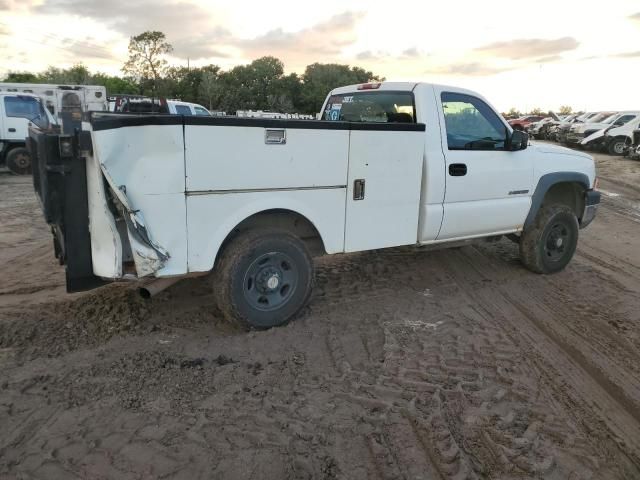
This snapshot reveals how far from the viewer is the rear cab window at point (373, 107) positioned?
5248 millimetres

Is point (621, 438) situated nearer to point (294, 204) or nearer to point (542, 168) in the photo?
point (294, 204)

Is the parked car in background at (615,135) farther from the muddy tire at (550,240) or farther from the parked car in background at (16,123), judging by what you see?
the parked car in background at (16,123)

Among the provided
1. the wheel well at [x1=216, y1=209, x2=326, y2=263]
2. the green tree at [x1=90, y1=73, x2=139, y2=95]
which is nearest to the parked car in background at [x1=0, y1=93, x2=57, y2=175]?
the wheel well at [x1=216, y1=209, x2=326, y2=263]

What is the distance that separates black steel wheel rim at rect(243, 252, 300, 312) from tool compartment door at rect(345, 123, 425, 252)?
596 millimetres

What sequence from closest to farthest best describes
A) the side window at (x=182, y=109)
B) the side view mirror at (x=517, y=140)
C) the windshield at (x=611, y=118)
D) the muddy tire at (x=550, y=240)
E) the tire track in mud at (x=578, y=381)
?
1. the tire track in mud at (x=578, y=381)
2. the side view mirror at (x=517, y=140)
3. the muddy tire at (x=550, y=240)
4. the side window at (x=182, y=109)
5. the windshield at (x=611, y=118)

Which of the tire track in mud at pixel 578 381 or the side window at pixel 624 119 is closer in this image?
the tire track in mud at pixel 578 381

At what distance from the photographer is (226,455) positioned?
2.91 metres

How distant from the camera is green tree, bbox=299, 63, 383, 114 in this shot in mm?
44062

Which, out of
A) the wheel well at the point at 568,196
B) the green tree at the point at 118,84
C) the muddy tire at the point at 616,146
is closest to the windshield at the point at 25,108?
the wheel well at the point at 568,196

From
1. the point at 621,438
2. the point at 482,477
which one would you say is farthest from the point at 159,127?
the point at 621,438

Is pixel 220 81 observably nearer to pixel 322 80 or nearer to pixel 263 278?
pixel 322 80

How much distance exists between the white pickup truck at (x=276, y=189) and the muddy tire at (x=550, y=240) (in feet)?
0.74

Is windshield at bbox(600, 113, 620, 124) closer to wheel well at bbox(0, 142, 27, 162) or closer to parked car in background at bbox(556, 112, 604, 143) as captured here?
parked car in background at bbox(556, 112, 604, 143)

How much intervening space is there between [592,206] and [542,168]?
1139mm
